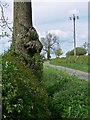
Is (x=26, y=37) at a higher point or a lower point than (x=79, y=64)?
higher

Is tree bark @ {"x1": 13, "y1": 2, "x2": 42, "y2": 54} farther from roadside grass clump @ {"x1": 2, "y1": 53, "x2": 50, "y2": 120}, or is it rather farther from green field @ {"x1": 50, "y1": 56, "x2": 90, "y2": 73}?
green field @ {"x1": 50, "y1": 56, "x2": 90, "y2": 73}

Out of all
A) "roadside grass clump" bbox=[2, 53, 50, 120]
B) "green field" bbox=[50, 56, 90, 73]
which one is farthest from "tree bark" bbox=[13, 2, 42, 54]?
"green field" bbox=[50, 56, 90, 73]

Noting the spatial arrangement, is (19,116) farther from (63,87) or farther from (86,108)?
(63,87)

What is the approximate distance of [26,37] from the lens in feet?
31.6

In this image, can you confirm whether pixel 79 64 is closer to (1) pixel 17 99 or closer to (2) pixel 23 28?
(2) pixel 23 28

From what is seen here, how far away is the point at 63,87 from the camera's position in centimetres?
1227

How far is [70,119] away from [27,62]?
6.62ft

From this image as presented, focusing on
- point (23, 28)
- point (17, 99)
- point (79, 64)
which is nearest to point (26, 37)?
point (23, 28)

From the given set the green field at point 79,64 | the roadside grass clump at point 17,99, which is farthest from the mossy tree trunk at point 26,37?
the green field at point 79,64

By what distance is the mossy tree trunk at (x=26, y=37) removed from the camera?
948 cm

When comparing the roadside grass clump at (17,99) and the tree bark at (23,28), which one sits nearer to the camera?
the roadside grass clump at (17,99)

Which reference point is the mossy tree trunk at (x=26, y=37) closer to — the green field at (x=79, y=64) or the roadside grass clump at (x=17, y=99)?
the roadside grass clump at (x=17, y=99)

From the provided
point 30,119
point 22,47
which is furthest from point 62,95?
point 30,119

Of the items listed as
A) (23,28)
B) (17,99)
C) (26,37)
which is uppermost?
(23,28)
